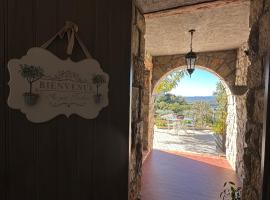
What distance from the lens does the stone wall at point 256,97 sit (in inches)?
31.5

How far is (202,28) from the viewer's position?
Answer: 242 centimetres

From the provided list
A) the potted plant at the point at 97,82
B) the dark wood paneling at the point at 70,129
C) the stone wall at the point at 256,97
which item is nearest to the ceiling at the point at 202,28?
the stone wall at the point at 256,97

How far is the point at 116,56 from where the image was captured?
847 mm

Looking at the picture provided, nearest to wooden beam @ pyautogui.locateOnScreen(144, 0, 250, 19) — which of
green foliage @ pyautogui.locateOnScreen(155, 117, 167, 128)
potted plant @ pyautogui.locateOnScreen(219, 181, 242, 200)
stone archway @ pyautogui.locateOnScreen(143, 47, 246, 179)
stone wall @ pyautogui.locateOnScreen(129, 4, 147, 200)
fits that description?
stone wall @ pyautogui.locateOnScreen(129, 4, 147, 200)

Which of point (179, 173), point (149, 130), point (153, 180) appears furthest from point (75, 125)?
point (149, 130)

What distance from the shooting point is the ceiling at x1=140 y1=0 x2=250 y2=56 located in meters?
1.91

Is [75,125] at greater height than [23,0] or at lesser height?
lesser

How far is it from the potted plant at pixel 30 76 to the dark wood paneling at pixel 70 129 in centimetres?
5

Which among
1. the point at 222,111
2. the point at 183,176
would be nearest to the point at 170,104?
the point at 222,111

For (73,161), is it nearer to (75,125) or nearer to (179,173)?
(75,125)

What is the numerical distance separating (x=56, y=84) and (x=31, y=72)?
0.32 ft

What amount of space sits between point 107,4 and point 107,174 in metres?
0.77

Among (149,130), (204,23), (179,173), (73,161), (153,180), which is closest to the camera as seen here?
(73,161)

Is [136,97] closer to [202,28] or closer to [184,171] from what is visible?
[202,28]
